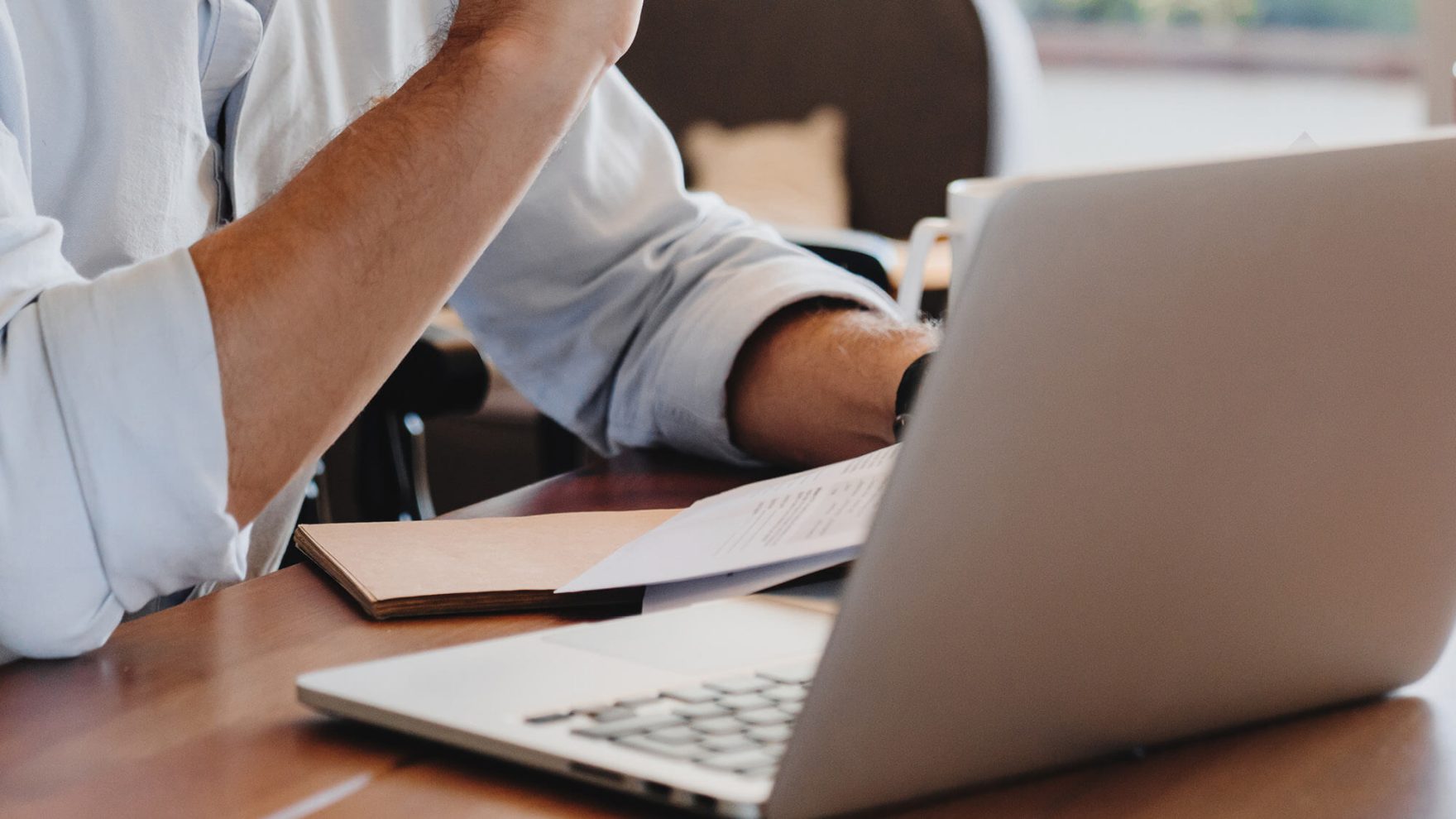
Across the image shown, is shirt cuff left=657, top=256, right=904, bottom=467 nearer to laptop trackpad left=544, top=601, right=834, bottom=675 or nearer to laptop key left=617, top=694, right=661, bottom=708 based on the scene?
laptop trackpad left=544, top=601, right=834, bottom=675

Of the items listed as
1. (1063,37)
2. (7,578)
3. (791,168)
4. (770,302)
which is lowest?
(7,578)

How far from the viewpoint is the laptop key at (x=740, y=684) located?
0.41m

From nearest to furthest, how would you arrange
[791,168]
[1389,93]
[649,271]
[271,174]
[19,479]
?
[19,479] < [271,174] < [649,271] < [791,168] < [1389,93]

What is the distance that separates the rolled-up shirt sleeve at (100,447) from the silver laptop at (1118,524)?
116 millimetres

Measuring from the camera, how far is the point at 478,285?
1006 millimetres

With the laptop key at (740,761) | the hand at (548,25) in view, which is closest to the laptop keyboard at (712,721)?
the laptop key at (740,761)

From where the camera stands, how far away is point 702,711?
40 centimetres

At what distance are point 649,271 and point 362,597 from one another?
45cm

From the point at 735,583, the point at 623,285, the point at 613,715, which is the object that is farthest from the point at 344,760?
the point at 623,285

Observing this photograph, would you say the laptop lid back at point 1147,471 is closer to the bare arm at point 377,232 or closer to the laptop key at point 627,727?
the laptop key at point 627,727

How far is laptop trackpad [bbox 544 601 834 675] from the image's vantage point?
1.50 ft

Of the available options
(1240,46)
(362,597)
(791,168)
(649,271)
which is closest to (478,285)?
(649,271)

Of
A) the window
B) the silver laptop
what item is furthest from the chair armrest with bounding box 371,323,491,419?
the window

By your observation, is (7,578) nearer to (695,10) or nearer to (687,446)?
(687,446)
